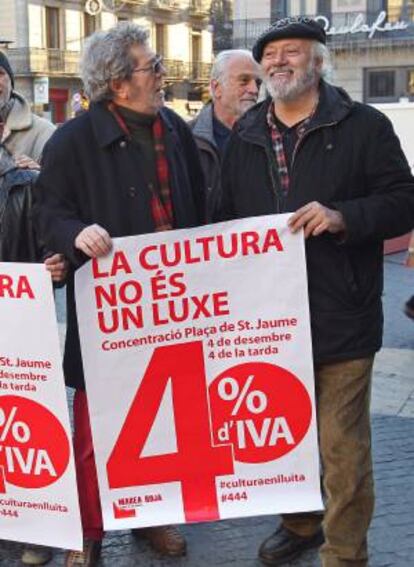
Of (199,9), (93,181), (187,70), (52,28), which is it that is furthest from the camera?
(199,9)

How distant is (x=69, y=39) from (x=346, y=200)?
43.6 metres

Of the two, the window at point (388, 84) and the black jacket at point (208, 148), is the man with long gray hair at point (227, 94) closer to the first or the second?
the black jacket at point (208, 148)

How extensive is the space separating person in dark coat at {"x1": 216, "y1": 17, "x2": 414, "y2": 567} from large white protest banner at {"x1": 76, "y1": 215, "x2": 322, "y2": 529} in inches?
3.4

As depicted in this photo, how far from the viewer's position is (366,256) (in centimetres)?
296

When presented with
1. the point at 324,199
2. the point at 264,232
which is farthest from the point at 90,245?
the point at 324,199

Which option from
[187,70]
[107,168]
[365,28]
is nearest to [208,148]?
[107,168]

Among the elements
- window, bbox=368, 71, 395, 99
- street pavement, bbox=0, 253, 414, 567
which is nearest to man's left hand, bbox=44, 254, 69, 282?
street pavement, bbox=0, 253, 414, 567

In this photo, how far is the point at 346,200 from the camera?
2893 millimetres

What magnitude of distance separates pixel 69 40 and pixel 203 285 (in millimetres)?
43522

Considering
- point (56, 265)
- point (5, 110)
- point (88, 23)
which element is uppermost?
point (88, 23)

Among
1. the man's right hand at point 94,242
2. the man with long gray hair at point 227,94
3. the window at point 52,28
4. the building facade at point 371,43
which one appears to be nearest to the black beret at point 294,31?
the man's right hand at point 94,242

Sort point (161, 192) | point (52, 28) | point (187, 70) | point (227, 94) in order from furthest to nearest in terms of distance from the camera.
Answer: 1. point (187, 70)
2. point (52, 28)
3. point (227, 94)
4. point (161, 192)

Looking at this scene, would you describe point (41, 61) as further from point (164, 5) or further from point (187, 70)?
point (187, 70)

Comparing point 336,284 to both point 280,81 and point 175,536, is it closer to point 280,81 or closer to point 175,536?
point 280,81
